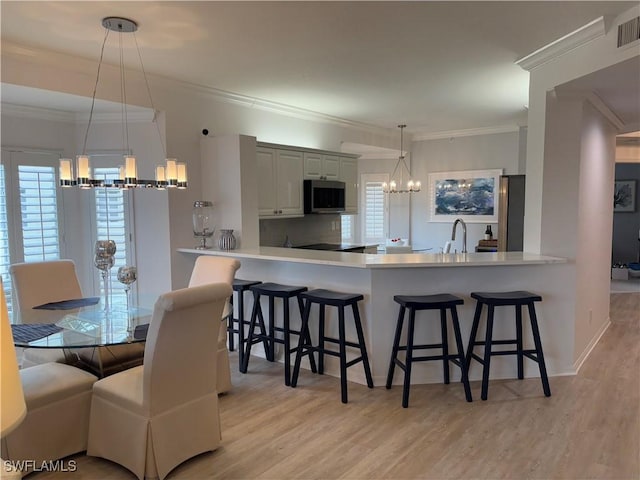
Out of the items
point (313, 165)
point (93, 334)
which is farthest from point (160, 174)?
point (313, 165)

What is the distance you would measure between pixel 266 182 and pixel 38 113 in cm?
232

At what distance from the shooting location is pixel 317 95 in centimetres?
508

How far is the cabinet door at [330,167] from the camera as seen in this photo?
6074mm

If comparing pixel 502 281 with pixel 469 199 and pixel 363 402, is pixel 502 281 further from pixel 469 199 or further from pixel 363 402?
pixel 469 199

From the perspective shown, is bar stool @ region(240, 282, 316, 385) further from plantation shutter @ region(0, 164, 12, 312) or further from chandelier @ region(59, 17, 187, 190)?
plantation shutter @ region(0, 164, 12, 312)

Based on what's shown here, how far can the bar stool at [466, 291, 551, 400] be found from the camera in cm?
335

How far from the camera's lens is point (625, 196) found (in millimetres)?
8703

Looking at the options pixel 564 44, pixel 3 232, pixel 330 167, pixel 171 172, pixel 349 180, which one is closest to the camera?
pixel 171 172

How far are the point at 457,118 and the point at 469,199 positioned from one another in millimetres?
1631

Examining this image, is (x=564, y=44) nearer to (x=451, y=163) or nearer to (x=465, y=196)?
(x=465, y=196)

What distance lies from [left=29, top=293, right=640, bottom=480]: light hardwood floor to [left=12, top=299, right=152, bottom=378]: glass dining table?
0.67m

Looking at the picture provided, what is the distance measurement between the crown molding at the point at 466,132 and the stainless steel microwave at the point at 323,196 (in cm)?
252

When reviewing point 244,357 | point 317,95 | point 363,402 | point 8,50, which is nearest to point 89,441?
point 244,357

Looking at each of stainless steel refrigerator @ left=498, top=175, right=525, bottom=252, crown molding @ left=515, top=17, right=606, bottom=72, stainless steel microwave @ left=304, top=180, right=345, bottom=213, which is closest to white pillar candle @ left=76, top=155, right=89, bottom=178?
stainless steel microwave @ left=304, top=180, right=345, bottom=213
